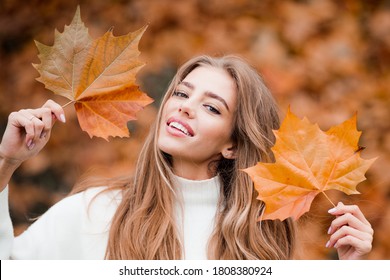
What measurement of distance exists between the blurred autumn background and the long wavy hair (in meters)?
1.02

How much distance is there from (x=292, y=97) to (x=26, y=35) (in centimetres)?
124

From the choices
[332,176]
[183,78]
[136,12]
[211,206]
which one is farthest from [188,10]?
[332,176]

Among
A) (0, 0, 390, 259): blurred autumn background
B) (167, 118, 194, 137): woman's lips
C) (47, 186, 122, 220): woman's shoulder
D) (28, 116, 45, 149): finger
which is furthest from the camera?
(0, 0, 390, 259): blurred autumn background

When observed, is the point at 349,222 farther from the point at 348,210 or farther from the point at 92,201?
the point at 92,201

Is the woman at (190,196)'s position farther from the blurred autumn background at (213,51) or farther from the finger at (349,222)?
the blurred autumn background at (213,51)

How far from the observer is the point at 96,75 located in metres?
1.37

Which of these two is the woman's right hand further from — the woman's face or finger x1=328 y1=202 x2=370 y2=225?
finger x1=328 y1=202 x2=370 y2=225

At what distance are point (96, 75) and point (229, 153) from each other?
0.48 meters

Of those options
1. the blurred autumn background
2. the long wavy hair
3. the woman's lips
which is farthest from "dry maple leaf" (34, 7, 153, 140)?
the blurred autumn background

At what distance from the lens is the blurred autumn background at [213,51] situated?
2.81m

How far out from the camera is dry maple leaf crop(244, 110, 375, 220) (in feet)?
4.41

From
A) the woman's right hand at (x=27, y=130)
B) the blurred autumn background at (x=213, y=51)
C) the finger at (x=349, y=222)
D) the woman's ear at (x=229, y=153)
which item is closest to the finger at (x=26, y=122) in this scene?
the woman's right hand at (x=27, y=130)

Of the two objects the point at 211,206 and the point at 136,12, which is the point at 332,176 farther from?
the point at 136,12

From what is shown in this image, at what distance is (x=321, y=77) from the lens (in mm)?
2846
